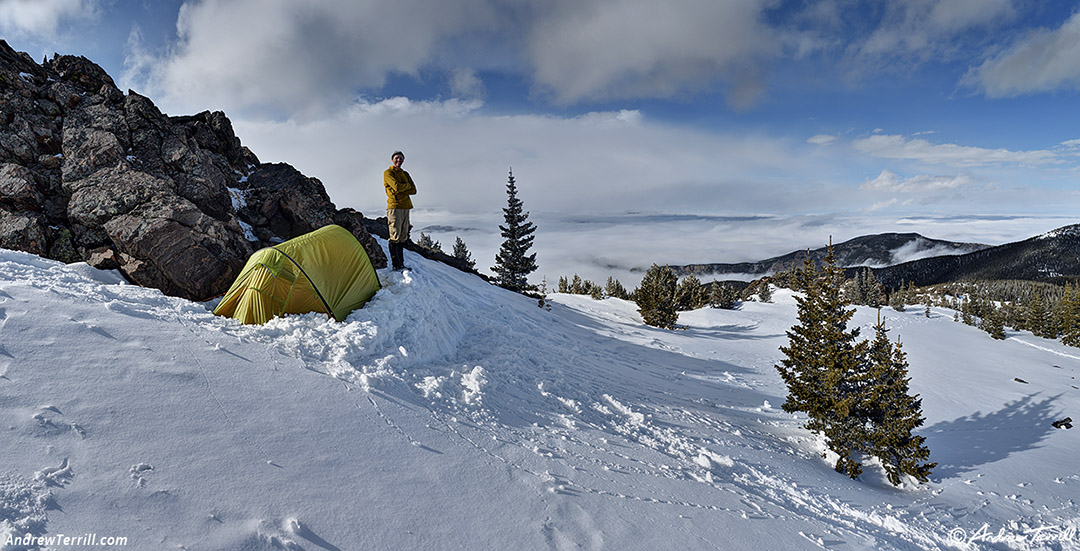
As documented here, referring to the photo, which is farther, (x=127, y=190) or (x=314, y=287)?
(x=127, y=190)

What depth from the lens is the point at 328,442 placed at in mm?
4559

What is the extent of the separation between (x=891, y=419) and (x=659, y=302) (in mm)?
15366

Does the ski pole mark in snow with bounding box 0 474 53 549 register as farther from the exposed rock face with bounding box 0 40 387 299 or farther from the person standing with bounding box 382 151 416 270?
the person standing with bounding box 382 151 416 270

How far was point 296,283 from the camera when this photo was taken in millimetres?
7816

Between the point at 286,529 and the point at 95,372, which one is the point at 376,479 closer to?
the point at 286,529

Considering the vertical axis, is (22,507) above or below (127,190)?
below

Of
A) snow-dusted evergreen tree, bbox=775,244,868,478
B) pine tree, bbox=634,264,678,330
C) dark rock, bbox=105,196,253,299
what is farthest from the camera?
pine tree, bbox=634,264,678,330

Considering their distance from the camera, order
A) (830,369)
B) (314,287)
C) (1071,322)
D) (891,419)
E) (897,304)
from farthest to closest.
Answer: (897,304) < (1071,322) < (830,369) < (891,419) < (314,287)

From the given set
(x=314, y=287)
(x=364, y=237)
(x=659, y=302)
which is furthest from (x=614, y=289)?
(x=314, y=287)

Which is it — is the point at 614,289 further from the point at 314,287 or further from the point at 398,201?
the point at 314,287

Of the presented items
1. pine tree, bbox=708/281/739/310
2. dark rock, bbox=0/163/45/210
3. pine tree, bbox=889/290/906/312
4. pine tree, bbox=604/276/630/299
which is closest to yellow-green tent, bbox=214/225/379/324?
dark rock, bbox=0/163/45/210

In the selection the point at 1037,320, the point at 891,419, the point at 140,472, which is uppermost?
the point at 140,472

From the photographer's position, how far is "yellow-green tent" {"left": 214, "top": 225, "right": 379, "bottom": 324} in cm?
757

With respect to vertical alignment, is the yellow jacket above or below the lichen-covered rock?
above
